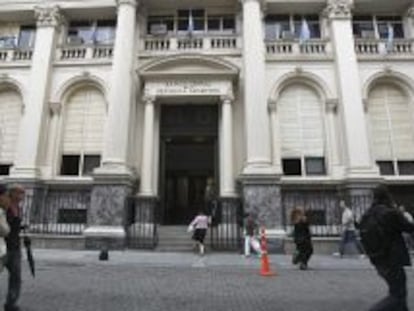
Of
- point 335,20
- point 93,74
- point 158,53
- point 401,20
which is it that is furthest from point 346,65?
point 93,74

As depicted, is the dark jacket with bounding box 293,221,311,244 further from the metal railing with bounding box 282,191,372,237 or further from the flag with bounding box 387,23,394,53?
the flag with bounding box 387,23,394,53

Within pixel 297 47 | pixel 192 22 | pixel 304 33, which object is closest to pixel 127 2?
pixel 192 22

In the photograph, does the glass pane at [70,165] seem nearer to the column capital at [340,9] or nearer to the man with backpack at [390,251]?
the column capital at [340,9]

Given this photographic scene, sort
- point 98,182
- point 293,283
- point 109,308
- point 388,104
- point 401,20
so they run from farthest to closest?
point 401,20 → point 388,104 → point 98,182 → point 293,283 → point 109,308

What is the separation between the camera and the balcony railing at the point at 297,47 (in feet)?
63.1

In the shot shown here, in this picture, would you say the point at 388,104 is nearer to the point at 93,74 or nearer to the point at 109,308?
the point at 93,74

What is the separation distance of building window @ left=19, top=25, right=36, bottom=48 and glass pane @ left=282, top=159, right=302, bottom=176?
1460 centimetres

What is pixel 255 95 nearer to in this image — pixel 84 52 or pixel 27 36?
pixel 84 52

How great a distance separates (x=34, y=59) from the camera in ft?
63.1

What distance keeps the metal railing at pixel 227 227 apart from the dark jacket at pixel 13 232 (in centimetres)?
1024

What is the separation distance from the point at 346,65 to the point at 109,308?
1580cm

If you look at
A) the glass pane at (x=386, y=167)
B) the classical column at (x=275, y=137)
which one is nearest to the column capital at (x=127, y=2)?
the classical column at (x=275, y=137)

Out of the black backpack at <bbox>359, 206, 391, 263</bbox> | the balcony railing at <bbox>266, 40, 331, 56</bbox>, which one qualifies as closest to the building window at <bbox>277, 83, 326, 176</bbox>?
the balcony railing at <bbox>266, 40, 331, 56</bbox>

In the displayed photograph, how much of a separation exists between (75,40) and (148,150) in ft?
25.3
